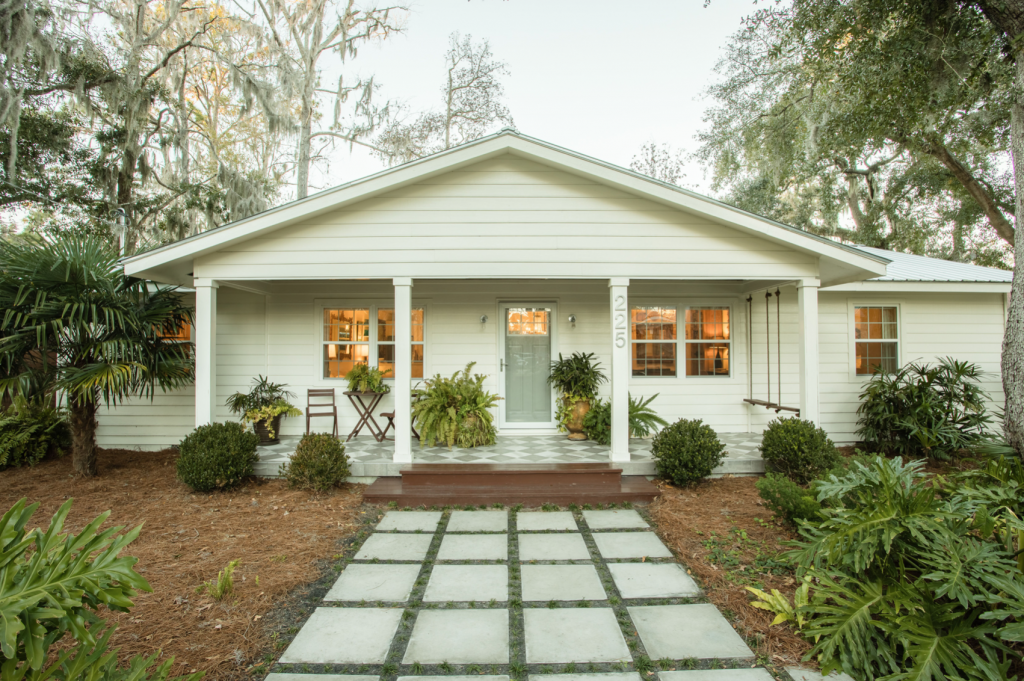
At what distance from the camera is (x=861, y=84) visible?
6770mm

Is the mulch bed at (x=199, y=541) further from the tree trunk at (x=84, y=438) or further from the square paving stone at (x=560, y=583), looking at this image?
the square paving stone at (x=560, y=583)

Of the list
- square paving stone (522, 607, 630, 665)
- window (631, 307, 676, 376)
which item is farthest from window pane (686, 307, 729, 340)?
square paving stone (522, 607, 630, 665)

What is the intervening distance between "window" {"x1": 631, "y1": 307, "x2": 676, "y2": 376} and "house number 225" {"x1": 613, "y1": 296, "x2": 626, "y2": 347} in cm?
191

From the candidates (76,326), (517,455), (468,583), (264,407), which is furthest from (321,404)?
(468,583)

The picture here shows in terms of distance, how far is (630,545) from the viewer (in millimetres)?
4152

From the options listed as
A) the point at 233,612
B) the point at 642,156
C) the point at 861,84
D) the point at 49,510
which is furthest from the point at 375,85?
the point at 233,612

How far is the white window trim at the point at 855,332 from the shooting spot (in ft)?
24.9

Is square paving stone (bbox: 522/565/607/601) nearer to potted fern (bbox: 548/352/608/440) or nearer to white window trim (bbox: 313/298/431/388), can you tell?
potted fern (bbox: 548/352/608/440)

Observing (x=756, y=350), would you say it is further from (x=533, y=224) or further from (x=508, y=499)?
(x=508, y=499)

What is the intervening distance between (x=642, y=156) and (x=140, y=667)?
21266mm

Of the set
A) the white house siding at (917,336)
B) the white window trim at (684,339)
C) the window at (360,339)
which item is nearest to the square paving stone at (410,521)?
the window at (360,339)

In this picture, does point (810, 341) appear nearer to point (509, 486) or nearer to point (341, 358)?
point (509, 486)

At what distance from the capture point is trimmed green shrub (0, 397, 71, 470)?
20.9 ft

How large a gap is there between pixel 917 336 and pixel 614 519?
6.28 metres
